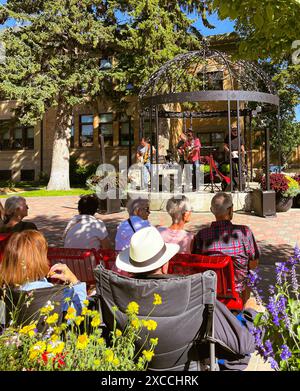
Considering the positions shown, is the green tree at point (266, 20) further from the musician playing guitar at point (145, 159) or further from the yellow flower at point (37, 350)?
the musician playing guitar at point (145, 159)

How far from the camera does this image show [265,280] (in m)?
5.25

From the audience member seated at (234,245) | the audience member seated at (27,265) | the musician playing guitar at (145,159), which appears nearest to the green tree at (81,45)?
the musician playing guitar at (145,159)

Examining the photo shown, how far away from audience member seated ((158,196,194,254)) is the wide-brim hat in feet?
4.40

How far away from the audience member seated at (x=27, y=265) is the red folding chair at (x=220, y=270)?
0.95 m

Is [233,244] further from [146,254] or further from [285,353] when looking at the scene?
[285,353]

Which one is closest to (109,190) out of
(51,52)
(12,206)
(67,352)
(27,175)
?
(12,206)

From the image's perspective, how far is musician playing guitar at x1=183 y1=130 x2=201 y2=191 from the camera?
12898 millimetres

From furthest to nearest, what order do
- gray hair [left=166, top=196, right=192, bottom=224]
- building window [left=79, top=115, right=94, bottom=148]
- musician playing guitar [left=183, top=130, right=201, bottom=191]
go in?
building window [left=79, top=115, right=94, bottom=148]
musician playing guitar [left=183, top=130, right=201, bottom=191]
gray hair [left=166, top=196, right=192, bottom=224]

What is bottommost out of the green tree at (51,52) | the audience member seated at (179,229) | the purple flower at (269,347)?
the purple flower at (269,347)

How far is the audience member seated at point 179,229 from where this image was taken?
3.96 meters

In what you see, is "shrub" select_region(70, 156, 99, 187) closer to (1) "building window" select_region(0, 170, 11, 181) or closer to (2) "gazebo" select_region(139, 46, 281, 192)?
→ (1) "building window" select_region(0, 170, 11, 181)

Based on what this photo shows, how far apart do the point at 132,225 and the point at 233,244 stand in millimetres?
1149

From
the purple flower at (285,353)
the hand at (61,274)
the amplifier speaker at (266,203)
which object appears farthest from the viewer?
the amplifier speaker at (266,203)

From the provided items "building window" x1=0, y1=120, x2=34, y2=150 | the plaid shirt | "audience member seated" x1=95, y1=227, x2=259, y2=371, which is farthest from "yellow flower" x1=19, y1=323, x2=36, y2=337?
"building window" x1=0, y1=120, x2=34, y2=150
